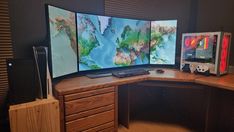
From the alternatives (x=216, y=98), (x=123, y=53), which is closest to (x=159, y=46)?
(x=123, y=53)

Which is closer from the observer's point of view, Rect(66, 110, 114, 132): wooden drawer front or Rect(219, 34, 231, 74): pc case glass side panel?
Rect(66, 110, 114, 132): wooden drawer front

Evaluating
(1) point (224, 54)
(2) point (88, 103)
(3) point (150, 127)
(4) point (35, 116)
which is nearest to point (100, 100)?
(2) point (88, 103)

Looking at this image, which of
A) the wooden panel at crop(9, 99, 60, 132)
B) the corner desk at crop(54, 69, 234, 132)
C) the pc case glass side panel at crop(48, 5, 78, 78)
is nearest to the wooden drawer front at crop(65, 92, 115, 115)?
the corner desk at crop(54, 69, 234, 132)

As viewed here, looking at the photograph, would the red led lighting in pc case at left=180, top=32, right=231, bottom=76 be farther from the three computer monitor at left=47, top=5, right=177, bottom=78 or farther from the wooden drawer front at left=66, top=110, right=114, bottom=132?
the wooden drawer front at left=66, top=110, right=114, bottom=132

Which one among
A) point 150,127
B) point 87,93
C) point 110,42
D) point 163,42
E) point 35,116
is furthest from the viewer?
point 163,42

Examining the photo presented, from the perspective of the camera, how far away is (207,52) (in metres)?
2.06

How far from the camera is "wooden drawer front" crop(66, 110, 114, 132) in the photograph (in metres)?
1.55

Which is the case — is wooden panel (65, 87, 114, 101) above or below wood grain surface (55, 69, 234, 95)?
below

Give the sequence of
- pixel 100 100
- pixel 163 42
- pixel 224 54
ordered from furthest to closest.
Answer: pixel 163 42, pixel 224 54, pixel 100 100

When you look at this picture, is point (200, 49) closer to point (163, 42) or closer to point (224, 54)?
point (224, 54)

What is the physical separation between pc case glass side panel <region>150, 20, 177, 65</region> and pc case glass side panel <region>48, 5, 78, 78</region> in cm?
119

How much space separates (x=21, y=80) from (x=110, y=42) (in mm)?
1188

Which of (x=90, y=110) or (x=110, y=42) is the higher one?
(x=110, y=42)

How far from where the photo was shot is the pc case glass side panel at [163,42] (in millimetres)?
2424
